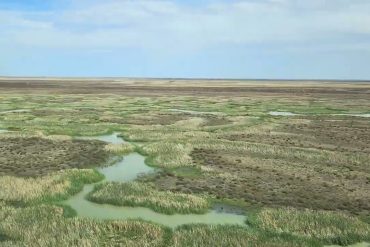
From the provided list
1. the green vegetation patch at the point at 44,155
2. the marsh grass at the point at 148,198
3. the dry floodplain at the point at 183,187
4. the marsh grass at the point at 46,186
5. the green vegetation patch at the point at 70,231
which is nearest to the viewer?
the green vegetation patch at the point at 70,231

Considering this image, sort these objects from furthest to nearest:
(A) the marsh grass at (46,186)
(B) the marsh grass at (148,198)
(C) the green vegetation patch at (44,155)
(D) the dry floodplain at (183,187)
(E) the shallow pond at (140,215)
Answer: (C) the green vegetation patch at (44,155) → (A) the marsh grass at (46,186) → (B) the marsh grass at (148,198) → (E) the shallow pond at (140,215) → (D) the dry floodplain at (183,187)

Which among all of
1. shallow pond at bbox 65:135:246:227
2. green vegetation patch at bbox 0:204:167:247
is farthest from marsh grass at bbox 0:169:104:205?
green vegetation patch at bbox 0:204:167:247

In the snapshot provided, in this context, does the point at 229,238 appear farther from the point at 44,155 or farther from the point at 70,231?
the point at 44,155

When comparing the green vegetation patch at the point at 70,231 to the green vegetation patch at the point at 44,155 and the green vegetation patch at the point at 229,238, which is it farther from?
the green vegetation patch at the point at 44,155

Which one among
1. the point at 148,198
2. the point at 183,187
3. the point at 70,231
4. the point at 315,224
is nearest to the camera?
the point at 70,231

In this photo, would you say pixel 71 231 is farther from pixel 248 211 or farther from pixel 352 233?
pixel 352 233

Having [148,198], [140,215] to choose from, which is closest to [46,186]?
[148,198]

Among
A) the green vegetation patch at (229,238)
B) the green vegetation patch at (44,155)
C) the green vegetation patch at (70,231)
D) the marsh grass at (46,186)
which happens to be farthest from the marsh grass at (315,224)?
the green vegetation patch at (44,155)

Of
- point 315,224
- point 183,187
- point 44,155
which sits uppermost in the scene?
point 315,224
